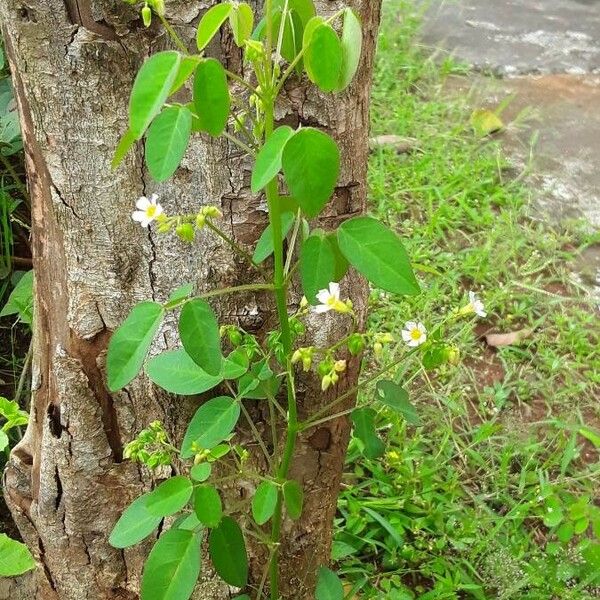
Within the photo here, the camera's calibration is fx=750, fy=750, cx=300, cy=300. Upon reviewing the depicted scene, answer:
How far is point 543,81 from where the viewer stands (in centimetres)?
388

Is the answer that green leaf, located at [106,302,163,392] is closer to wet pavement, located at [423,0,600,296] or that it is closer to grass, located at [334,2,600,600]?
grass, located at [334,2,600,600]

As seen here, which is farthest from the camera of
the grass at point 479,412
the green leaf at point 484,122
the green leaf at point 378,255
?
the green leaf at point 484,122

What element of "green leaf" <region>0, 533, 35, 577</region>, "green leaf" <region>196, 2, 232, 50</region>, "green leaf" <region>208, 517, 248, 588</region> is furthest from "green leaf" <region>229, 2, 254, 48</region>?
"green leaf" <region>0, 533, 35, 577</region>

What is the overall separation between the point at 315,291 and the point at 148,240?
1.26 ft

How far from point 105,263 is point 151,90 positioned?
1.66 feet

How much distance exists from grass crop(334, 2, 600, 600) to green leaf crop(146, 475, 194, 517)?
1.59 ft

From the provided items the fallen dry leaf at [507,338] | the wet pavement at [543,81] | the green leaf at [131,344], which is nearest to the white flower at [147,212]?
the green leaf at [131,344]

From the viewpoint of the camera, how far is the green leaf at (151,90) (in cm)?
68

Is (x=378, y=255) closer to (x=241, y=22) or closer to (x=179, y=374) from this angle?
(x=241, y=22)

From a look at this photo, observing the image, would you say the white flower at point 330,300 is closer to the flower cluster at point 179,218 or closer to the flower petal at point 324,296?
the flower petal at point 324,296

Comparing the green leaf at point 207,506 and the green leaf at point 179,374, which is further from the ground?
the green leaf at point 179,374

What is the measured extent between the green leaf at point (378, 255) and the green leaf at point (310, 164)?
0.11 metres

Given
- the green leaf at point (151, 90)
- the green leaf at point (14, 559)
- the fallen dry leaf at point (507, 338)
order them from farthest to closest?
1. the fallen dry leaf at point (507, 338)
2. the green leaf at point (14, 559)
3. the green leaf at point (151, 90)

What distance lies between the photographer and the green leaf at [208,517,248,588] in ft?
3.42
